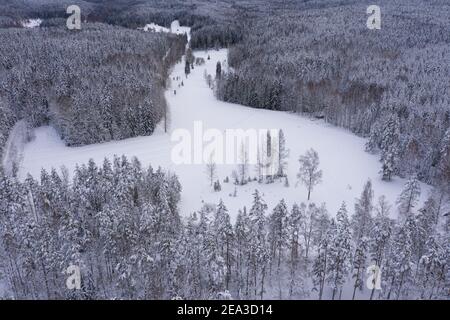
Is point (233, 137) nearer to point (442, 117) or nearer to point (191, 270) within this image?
point (442, 117)

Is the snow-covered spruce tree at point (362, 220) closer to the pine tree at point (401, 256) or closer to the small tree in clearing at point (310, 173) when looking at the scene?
the pine tree at point (401, 256)

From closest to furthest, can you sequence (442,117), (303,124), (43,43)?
(442,117), (303,124), (43,43)

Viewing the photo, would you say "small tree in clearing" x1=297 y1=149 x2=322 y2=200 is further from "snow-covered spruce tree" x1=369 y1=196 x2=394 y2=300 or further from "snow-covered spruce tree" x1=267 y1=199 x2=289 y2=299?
"snow-covered spruce tree" x1=369 y1=196 x2=394 y2=300

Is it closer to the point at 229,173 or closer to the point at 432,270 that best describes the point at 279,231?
the point at 432,270

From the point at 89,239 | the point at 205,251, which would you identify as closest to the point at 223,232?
the point at 205,251

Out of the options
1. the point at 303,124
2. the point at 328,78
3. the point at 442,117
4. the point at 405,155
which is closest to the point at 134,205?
the point at 405,155

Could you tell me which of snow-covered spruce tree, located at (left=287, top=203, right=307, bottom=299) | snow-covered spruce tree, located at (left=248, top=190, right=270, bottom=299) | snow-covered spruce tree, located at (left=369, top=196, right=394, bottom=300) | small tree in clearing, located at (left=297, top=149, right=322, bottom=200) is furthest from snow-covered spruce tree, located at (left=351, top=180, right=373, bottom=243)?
snow-covered spruce tree, located at (left=248, top=190, right=270, bottom=299)
